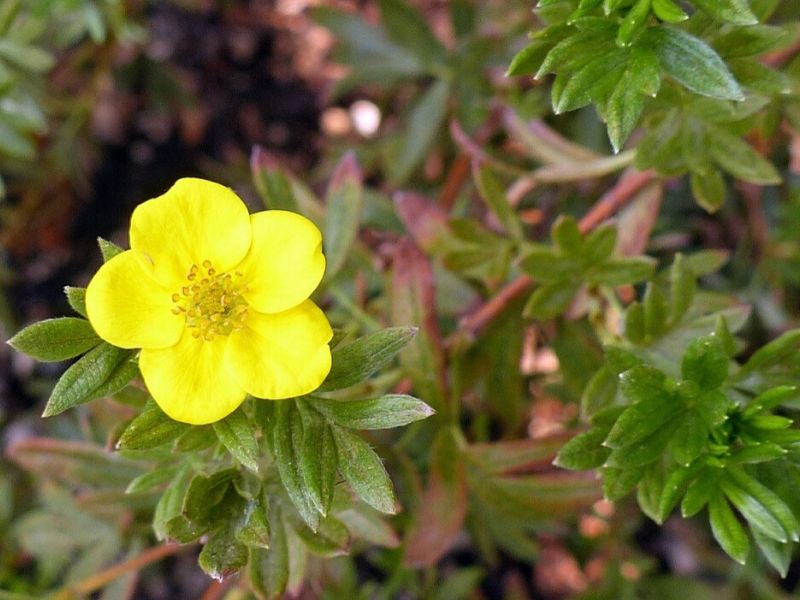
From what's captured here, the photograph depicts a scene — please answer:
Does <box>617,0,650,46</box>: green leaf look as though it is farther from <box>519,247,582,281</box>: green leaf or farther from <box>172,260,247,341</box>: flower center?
<box>172,260,247,341</box>: flower center

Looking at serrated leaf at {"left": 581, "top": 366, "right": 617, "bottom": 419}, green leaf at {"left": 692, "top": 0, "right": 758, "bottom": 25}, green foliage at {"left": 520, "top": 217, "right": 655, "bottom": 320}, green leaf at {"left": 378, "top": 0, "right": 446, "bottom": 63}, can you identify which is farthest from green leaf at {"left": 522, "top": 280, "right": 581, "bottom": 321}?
green leaf at {"left": 378, "top": 0, "right": 446, "bottom": 63}

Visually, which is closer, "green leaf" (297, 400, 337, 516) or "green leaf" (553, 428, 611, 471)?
"green leaf" (297, 400, 337, 516)

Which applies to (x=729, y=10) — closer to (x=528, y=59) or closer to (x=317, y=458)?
(x=528, y=59)

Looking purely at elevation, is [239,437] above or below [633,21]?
below

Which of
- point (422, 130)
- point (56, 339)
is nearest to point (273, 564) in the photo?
point (56, 339)

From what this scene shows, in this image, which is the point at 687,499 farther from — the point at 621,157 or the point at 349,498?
the point at 621,157

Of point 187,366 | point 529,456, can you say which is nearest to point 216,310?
point 187,366
